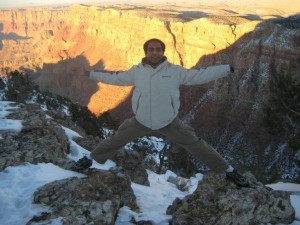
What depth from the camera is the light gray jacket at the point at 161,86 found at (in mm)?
5492

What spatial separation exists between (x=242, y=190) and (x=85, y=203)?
2.20 m

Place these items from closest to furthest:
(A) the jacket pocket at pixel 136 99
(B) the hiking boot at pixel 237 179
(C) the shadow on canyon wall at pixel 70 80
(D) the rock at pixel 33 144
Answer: (A) the jacket pocket at pixel 136 99 < (B) the hiking boot at pixel 237 179 < (D) the rock at pixel 33 144 < (C) the shadow on canyon wall at pixel 70 80

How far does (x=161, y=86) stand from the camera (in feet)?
18.0

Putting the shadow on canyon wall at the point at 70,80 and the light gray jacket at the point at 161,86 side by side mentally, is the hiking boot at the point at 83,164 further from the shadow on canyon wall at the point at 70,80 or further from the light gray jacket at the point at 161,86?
the shadow on canyon wall at the point at 70,80

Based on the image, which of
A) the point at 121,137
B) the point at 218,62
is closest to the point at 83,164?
the point at 121,137

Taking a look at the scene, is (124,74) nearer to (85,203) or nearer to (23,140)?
(85,203)

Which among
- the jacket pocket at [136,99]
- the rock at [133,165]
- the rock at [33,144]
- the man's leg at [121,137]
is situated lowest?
the rock at [133,165]

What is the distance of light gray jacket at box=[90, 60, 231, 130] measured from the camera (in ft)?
18.0

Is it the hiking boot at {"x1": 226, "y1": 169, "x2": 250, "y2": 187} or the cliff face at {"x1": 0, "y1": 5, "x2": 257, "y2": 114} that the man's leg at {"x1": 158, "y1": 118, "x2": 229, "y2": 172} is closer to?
the hiking boot at {"x1": 226, "y1": 169, "x2": 250, "y2": 187}

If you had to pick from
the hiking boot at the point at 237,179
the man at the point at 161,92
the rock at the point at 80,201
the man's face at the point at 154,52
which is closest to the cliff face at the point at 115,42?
the hiking boot at the point at 237,179

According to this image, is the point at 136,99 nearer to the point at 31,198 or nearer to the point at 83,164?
the point at 83,164

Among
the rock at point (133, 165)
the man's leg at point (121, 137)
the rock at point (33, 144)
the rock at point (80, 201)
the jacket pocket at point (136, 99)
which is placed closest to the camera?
the rock at point (80, 201)

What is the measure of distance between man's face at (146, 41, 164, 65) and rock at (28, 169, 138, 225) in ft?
6.55

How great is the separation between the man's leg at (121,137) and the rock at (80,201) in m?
0.42
